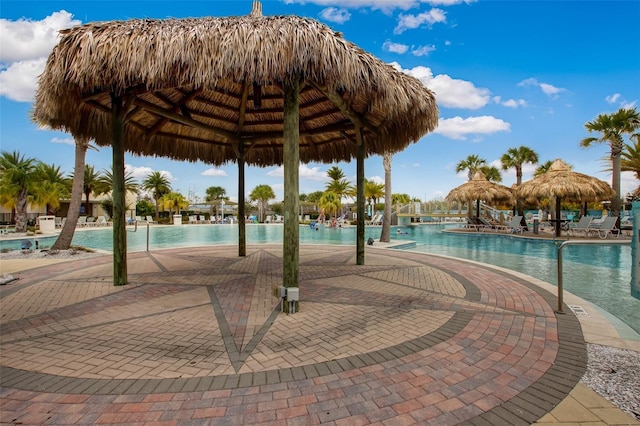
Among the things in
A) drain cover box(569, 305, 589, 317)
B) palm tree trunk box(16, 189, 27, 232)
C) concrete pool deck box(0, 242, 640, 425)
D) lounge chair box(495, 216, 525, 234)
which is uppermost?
palm tree trunk box(16, 189, 27, 232)

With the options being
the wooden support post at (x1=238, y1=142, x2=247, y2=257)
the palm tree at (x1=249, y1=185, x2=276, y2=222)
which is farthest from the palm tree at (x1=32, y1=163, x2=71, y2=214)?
the palm tree at (x1=249, y1=185, x2=276, y2=222)

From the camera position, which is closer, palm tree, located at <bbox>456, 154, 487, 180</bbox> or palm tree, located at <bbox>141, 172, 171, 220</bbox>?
palm tree, located at <bbox>456, 154, 487, 180</bbox>

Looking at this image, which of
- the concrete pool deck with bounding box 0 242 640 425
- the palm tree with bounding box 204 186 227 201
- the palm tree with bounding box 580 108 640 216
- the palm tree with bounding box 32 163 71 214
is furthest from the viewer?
the palm tree with bounding box 204 186 227 201

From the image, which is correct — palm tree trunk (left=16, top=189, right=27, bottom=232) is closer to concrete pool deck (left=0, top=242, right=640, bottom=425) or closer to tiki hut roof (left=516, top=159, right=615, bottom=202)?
concrete pool deck (left=0, top=242, right=640, bottom=425)

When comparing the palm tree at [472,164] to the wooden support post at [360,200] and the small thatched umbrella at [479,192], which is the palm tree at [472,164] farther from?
the wooden support post at [360,200]

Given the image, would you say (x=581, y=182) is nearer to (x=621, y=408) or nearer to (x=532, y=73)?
(x=532, y=73)

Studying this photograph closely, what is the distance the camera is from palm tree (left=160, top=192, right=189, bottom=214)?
153 ft

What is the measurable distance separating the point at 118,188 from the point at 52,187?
2811 cm

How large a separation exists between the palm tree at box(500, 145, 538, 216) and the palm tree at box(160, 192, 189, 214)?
4443 centimetres

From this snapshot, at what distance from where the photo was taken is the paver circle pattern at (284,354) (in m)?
2.07

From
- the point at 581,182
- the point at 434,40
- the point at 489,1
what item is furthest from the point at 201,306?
the point at 581,182

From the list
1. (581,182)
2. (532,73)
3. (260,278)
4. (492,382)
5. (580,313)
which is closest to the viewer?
(492,382)

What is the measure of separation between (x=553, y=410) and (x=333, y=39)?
4293mm

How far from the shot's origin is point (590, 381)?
2428 mm
